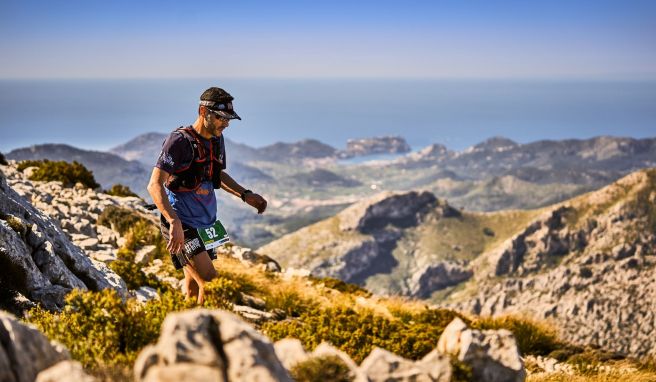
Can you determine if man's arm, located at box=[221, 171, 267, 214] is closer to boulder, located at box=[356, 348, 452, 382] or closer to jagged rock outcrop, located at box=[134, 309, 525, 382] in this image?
jagged rock outcrop, located at box=[134, 309, 525, 382]

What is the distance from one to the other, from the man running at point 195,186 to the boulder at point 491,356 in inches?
152

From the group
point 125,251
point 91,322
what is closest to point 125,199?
point 125,251

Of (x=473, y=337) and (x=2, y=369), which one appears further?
(x=473, y=337)

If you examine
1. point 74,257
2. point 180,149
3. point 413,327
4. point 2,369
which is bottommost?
point 413,327

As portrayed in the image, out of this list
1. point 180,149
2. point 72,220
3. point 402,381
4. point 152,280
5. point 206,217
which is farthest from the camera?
point 72,220

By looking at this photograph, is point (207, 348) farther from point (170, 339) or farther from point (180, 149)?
point (180, 149)

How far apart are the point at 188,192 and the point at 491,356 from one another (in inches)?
184

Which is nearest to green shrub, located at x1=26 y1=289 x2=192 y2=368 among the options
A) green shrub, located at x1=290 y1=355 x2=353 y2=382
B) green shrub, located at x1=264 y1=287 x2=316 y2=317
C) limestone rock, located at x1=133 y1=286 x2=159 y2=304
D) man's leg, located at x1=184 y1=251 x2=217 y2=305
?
green shrub, located at x1=290 y1=355 x2=353 y2=382

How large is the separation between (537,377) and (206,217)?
6065 mm

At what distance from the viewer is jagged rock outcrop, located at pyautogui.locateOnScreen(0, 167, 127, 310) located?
7.84m

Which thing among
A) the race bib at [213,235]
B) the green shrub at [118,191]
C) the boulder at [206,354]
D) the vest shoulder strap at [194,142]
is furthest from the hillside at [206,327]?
the green shrub at [118,191]

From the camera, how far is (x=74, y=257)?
31.7ft

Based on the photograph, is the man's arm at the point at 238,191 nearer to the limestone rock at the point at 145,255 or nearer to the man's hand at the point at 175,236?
the man's hand at the point at 175,236

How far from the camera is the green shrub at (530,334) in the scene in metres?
12.7
